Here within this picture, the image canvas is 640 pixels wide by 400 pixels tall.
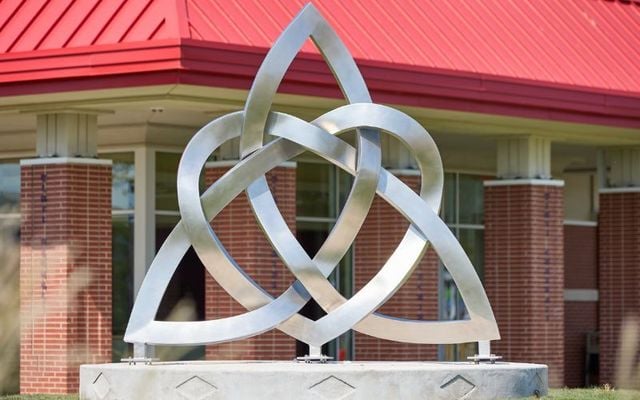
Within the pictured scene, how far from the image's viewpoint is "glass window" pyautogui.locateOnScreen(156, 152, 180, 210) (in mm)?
22859

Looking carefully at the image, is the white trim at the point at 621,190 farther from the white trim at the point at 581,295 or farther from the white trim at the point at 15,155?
the white trim at the point at 15,155

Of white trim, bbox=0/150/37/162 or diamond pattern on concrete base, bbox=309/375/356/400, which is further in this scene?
white trim, bbox=0/150/37/162

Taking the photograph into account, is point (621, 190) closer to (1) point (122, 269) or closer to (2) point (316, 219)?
(2) point (316, 219)

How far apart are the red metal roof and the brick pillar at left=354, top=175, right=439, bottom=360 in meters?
2.22

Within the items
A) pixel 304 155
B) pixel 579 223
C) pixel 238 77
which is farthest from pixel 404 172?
pixel 579 223

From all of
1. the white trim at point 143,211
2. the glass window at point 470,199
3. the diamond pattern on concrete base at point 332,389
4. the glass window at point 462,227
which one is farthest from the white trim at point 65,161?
the glass window at point 470,199

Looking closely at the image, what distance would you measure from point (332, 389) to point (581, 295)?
52.0 ft

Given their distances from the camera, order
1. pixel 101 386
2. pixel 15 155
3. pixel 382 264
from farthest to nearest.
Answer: pixel 15 155, pixel 382 264, pixel 101 386

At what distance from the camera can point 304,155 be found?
79.2 feet

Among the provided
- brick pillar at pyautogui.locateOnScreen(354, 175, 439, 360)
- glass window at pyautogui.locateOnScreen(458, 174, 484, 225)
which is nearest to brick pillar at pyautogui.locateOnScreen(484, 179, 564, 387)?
brick pillar at pyautogui.locateOnScreen(354, 175, 439, 360)

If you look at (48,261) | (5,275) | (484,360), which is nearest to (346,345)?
(48,261)

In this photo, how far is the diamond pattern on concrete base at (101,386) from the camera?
1341 cm

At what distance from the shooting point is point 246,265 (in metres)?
19.8

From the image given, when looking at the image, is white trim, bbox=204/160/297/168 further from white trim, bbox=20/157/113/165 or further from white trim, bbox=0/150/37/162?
white trim, bbox=0/150/37/162
